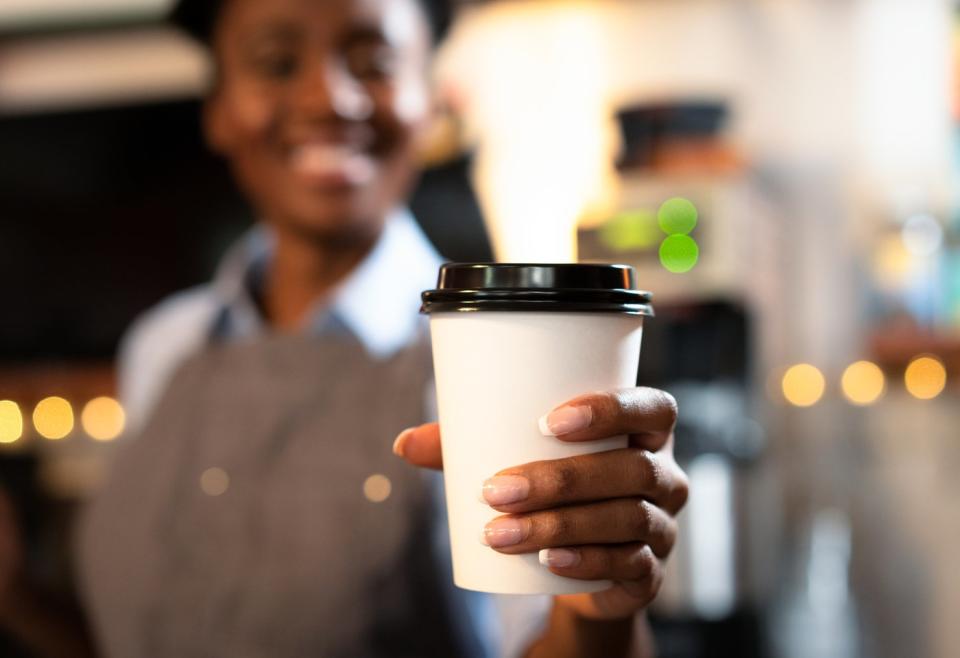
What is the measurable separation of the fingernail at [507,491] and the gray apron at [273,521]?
520 mm

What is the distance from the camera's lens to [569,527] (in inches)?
21.7

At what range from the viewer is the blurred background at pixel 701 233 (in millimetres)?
2703

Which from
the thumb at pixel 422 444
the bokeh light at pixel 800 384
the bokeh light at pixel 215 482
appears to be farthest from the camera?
the bokeh light at pixel 800 384

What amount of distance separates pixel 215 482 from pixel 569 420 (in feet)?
2.18

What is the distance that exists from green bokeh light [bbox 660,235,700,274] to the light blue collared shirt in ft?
4.64

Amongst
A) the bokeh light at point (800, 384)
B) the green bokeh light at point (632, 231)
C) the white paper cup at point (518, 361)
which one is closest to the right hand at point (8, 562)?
the white paper cup at point (518, 361)

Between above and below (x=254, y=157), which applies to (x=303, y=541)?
below

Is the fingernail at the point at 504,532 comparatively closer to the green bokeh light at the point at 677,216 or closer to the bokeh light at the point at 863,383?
the green bokeh light at the point at 677,216

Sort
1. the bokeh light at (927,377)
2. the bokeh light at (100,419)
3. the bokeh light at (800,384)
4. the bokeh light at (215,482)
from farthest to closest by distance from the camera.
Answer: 1. the bokeh light at (100,419)
2. the bokeh light at (800,384)
3. the bokeh light at (927,377)
4. the bokeh light at (215,482)

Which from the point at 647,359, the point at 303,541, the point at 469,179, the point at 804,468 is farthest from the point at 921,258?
the point at 303,541

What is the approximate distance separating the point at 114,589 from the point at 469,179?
2092mm

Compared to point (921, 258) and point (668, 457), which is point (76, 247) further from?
point (668, 457)

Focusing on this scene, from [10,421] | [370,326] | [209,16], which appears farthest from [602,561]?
[10,421]

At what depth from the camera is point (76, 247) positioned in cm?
353
